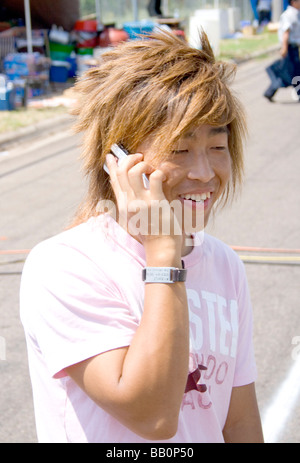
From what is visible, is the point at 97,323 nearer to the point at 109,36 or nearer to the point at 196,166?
the point at 196,166

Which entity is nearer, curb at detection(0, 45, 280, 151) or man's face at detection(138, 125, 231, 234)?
man's face at detection(138, 125, 231, 234)

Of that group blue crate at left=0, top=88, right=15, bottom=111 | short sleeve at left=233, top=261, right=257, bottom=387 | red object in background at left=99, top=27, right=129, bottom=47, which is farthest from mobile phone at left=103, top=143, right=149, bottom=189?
red object in background at left=99, top=27, right=129, bottom=47

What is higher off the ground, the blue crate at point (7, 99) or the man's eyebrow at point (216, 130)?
the man's eyebrow at point (216, 130)

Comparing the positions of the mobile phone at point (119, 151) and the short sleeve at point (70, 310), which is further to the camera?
the mobile phone at point (119, 151)

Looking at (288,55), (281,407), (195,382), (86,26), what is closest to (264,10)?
(86,26)

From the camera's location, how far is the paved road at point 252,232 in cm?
367

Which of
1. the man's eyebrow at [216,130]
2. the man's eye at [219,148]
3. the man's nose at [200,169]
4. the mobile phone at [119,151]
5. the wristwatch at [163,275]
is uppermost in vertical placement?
the man's eyebrow at [216,130]

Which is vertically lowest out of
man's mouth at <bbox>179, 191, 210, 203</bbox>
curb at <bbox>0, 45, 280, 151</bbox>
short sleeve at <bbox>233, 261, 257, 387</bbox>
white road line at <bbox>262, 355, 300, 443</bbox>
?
curb at <bbox>0, 45, 280, 151</bbox>

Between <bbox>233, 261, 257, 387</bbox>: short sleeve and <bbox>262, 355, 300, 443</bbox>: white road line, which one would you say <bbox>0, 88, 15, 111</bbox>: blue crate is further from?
<bbox>233, 261, 257, 387</bbox>: short sleeve

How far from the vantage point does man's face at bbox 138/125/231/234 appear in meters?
1.59

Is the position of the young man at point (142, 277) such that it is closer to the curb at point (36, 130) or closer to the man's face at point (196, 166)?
the man's face at point (196, 166)

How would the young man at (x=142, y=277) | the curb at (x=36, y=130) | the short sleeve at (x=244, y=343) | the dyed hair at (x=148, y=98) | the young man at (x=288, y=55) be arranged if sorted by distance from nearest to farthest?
1. the young man at (x=142, y=277)
2. the dyed hair at (x=148, y=98)
3. the short sleeve at (x=244, y=343)
4. the curb at (x=36, y=130)
5. the young man at (x=288, y=55)

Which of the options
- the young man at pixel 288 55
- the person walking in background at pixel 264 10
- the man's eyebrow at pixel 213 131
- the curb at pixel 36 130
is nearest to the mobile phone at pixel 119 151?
the man's eyebrow at pixel 213 131

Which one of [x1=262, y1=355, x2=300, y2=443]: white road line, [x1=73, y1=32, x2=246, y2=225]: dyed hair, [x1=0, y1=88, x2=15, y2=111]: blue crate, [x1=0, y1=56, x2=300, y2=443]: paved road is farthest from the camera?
[x1=0, y1=88, x2=15, y2=111]: blue crate
